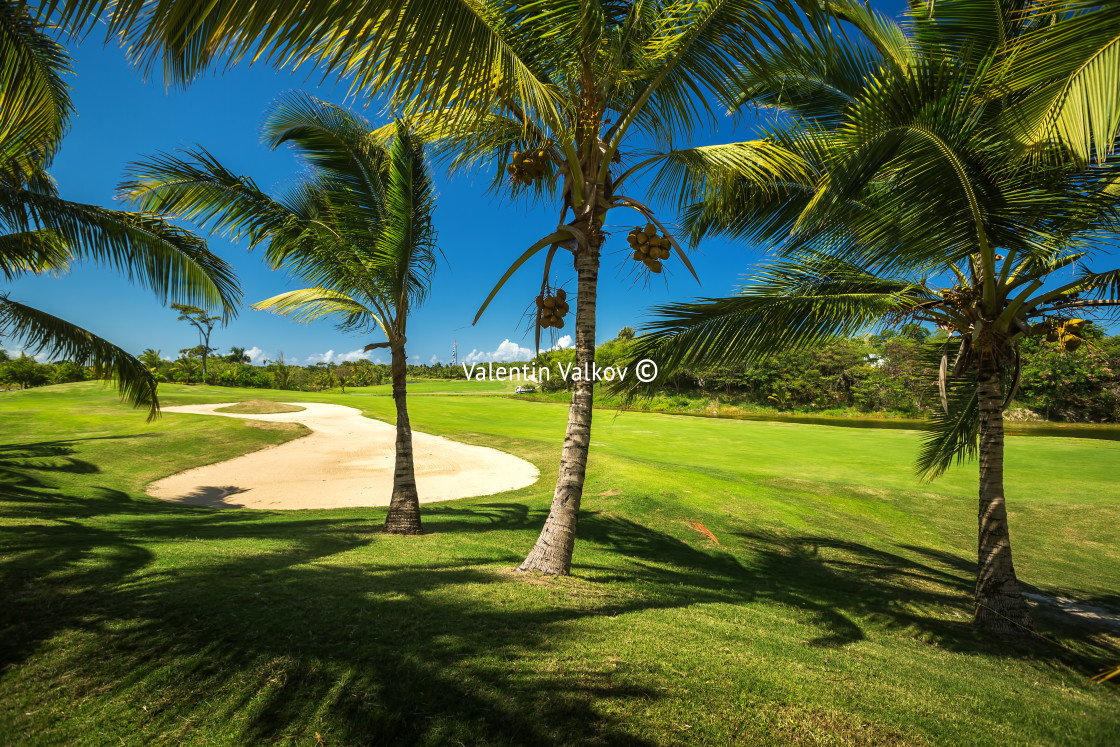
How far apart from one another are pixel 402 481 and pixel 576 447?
3.83 meters

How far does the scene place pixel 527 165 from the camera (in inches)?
196

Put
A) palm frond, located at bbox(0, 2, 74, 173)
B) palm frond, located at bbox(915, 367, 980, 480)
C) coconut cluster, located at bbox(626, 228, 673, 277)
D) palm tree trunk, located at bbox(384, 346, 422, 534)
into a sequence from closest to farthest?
palm frond, located at bbox(0, 2, 74, 173) < coconut cluster, located at bbox(626, 228, 673, 277) < palm frond, located at bbox(915, 367, 980, 480) < palm tree trunk, located at bbox(384, 346, 422, 534)

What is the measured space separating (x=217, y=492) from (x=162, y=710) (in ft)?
36.9

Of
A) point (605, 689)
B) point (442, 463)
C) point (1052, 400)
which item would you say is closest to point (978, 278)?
point (605, 689)

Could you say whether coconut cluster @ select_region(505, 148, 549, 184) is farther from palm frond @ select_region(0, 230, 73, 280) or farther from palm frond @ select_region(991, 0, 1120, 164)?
palm frond @ select_region(0, 230, 73, 280)

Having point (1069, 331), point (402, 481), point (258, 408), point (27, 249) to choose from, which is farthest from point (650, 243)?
point (258, 408)

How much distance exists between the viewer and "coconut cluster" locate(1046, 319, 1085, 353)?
480cm

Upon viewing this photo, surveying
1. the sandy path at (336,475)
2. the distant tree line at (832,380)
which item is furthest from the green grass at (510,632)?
the distant tree line at (832,380)

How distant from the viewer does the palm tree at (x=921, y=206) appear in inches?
163

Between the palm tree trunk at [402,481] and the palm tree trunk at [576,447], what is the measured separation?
301 cm

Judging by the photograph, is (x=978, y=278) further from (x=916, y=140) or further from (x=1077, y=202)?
(x=916, y=140)

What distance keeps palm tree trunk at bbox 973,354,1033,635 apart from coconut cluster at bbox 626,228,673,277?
3788 mm

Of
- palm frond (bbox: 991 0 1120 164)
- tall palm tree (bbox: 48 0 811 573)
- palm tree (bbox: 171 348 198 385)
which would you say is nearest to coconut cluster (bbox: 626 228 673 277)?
tall palm tree (bbox: 48 0 811 573)

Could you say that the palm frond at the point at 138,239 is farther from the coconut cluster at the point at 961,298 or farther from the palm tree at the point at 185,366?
the palm tree at the point at 185,366
